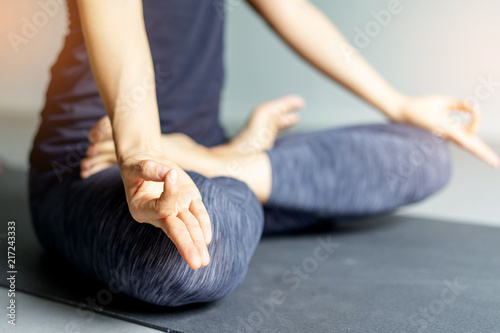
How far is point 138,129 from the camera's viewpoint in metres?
0.65

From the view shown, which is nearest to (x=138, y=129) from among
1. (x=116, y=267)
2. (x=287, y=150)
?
(x=116, y=267)

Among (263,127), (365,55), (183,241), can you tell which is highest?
(183,241)

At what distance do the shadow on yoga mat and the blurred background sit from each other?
4.84ft

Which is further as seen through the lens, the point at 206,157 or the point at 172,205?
the point at 206,157

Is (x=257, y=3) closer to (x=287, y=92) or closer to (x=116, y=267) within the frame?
(x=116, y=267)

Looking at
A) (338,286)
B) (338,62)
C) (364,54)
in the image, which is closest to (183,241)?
(338,286)

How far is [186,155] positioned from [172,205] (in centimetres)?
39

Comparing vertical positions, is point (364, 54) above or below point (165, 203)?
below

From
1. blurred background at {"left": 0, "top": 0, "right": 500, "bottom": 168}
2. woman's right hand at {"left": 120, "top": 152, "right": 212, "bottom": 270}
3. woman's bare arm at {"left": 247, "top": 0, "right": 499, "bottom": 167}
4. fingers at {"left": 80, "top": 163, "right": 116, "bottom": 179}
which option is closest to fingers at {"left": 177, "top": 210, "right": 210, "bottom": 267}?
woman's right hand at {"left": 120, "top": 152, "right": 212, "bottom": 270}

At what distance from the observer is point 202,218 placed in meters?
0.56

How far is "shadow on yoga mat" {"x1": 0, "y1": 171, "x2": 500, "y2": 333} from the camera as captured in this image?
26.6 inches

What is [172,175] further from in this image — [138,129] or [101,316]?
[101,316]

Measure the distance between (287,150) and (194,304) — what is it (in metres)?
0.37

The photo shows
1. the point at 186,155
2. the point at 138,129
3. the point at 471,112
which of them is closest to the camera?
the point at 138,129
